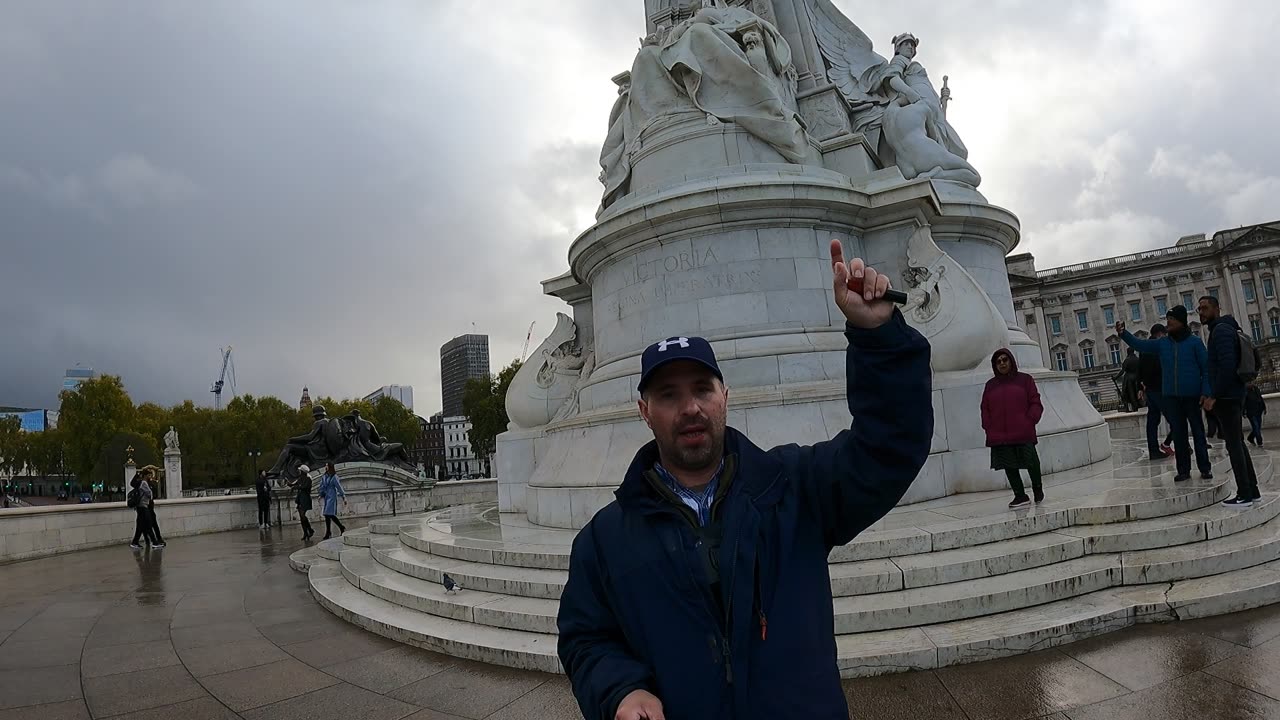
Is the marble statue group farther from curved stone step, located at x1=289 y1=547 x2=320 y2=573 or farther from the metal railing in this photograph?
the metal railing

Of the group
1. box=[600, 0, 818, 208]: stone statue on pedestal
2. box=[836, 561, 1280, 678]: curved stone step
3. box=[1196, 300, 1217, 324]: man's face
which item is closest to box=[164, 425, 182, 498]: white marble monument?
box=[600, 0, 818, 208]: stone statue on pedestal

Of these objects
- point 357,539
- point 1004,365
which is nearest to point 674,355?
point 1004,365

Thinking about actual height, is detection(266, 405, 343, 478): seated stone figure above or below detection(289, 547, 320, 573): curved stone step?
above

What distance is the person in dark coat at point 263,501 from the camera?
1892 centimetres

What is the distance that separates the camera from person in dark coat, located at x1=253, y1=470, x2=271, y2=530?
18922 millimetres

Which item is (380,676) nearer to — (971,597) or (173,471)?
(971,597)

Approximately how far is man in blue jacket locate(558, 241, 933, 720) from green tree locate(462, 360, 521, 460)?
1847 inches

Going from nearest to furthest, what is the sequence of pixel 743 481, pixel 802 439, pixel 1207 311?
1. pixel 743 481
2. pixel 1207 311
3. pixel 802 439

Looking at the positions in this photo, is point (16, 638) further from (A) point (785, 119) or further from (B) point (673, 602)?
(A) point (785, 119)

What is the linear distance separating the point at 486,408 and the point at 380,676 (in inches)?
1837

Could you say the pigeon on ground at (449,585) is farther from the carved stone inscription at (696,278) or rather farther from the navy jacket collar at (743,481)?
the carved stone inscription at (696,278)

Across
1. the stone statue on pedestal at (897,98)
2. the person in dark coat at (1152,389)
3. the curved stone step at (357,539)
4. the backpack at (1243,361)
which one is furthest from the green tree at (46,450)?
the backpack at (1243,361)

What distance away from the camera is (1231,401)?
6199mm

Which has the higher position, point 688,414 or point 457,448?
point 688,414
